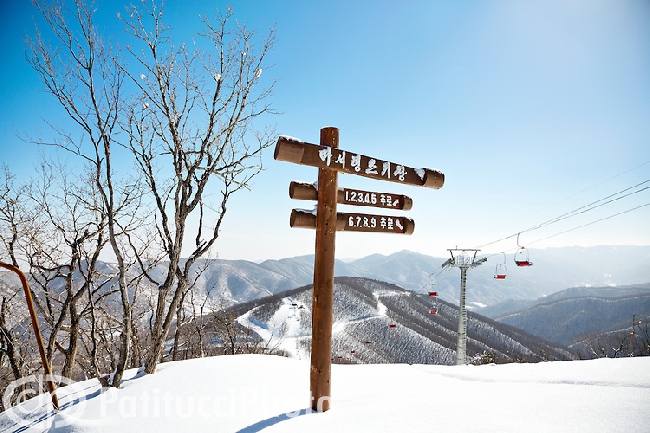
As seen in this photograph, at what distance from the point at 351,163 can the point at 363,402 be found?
3.04 m

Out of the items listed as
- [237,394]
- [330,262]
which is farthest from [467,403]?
[237,394]

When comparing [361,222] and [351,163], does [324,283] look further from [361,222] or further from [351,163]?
[351,163]

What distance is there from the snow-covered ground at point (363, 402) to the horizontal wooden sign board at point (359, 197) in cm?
253

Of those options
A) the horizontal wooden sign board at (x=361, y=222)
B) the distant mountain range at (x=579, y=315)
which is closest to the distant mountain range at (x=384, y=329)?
the distant mountain range at (x=579, y=315)

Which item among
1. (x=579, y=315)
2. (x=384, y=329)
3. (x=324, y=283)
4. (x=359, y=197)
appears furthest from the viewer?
(x=579, y=315)

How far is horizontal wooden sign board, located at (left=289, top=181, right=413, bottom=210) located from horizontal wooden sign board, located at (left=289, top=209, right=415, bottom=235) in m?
0.17

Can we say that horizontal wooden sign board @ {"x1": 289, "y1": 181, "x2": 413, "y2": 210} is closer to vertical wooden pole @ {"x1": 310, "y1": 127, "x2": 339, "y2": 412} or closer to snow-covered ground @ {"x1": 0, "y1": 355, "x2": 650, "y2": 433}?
vertical wooden pole @ {"x1": 310, "y1": 127, "x2": 339, "y2": 412}

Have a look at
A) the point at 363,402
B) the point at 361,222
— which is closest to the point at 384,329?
the point at 363,402

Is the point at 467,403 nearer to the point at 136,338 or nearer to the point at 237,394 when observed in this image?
the point at 237,394

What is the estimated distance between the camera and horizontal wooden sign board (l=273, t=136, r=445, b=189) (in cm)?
358

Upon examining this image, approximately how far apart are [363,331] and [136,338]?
104m

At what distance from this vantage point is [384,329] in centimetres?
10719

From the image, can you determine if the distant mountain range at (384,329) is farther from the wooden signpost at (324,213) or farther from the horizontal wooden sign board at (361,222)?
the wooden signpost at (324,213)

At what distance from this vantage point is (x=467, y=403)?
12.0 feet
